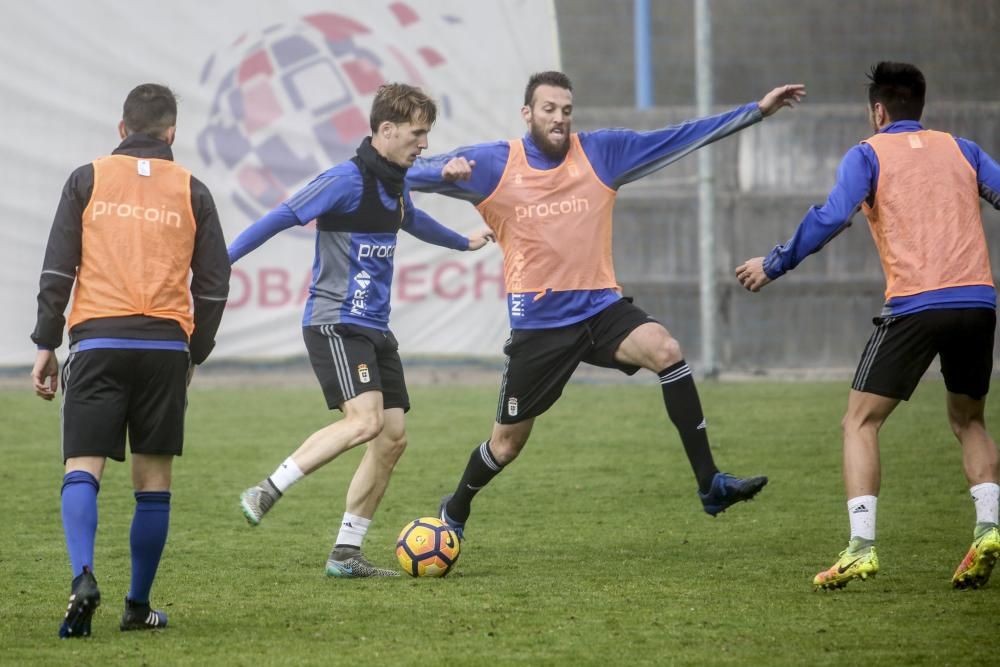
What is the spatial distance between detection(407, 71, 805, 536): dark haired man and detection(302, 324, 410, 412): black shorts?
2.05ft

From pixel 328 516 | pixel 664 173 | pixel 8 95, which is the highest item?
pixel 8 95

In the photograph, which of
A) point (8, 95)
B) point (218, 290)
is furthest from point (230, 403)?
point (218, 290)

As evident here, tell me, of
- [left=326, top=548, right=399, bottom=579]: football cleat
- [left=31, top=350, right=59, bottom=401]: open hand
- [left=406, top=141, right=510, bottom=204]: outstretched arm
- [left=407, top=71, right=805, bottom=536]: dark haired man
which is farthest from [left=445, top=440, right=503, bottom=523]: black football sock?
[left=31, top=350, right=59, bottom=401]: open hand

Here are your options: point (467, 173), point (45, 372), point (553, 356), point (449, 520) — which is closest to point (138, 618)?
point (45, 372)

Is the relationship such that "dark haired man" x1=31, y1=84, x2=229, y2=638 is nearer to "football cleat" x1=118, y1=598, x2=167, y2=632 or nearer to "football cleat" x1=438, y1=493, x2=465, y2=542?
"football cleat" x1=118, y1=598, x2=167, y2=632

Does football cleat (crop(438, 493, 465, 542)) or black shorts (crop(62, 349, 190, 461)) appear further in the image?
football cleat (crop(438, 493, 465, 542))

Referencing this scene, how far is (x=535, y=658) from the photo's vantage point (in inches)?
199

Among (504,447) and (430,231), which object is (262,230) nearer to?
(430,231)

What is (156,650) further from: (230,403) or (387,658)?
(230,403)

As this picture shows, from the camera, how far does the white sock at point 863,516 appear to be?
20.0 feet

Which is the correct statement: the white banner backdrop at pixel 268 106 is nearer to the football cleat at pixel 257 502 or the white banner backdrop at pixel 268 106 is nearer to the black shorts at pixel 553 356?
the black shorts at pixel 553 356

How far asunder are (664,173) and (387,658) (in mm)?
11437

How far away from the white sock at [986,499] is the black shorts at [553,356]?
1761 mm

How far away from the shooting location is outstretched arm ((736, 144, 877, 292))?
6.16 metres
